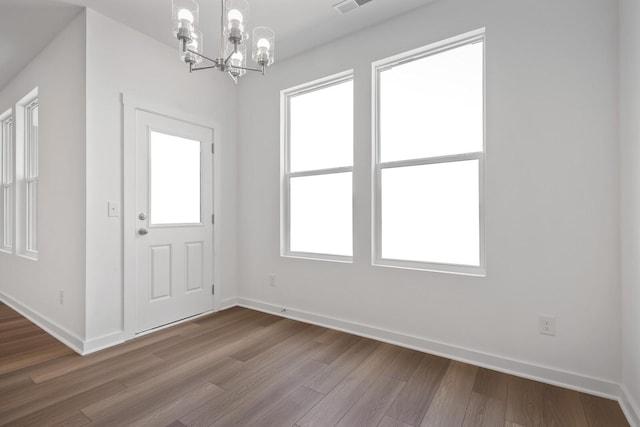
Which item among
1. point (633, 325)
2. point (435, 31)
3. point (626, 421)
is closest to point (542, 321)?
point (633, 325)

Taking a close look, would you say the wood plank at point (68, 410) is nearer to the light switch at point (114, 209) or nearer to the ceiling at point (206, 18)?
the light switch at point (114, 209)

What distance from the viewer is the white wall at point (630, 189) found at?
5.26 feet

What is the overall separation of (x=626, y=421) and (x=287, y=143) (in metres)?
3.36

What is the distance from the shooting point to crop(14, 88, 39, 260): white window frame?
12.1 feet

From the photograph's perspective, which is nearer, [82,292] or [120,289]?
[82,292]

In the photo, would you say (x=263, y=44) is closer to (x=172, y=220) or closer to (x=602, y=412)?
(x=172, y=220)

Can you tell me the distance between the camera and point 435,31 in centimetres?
246

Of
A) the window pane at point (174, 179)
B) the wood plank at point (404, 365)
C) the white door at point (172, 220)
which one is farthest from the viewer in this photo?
the window pane at point (174, 179)

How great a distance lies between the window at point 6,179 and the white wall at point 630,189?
6.09m

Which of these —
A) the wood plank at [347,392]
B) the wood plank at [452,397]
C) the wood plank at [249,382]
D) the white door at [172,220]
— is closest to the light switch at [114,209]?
the white door at [172,220]

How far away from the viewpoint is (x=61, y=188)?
2.78m

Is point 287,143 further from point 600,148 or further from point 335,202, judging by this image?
point 600,148

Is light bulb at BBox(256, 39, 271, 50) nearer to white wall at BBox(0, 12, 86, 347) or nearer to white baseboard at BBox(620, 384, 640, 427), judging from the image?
white wall at BBox(0, 12, 86, 347)

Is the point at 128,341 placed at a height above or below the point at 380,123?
below
